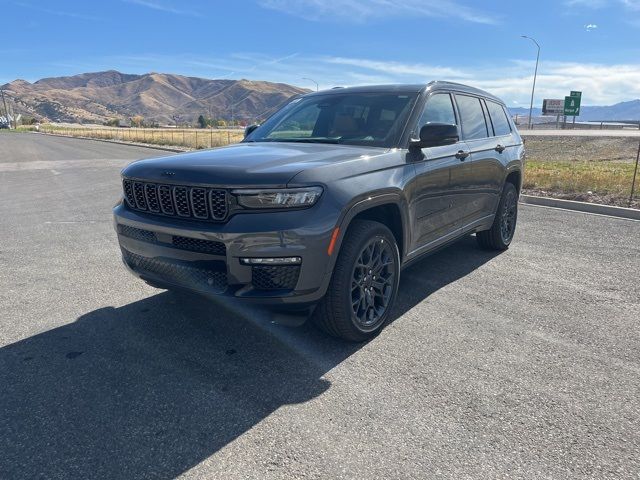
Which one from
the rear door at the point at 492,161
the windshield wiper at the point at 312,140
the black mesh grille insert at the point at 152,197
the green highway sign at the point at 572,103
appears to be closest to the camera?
the black mesh grille insert at the point at 152,197

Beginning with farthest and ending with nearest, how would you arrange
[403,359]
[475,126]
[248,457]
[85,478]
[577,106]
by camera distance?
[577,106] → [475,126] → [403,359] → [248,457] → [85,478]

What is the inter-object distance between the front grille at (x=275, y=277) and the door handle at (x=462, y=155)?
2.32 metres

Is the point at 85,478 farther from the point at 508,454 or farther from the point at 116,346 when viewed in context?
the point at 508,454

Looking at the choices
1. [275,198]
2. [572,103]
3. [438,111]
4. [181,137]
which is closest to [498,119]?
[438,111]

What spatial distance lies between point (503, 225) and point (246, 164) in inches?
151

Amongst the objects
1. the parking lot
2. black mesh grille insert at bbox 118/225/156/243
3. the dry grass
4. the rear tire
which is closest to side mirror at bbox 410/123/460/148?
the parking lot

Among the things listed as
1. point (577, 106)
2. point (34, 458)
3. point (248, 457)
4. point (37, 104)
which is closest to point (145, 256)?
point (34, 458)

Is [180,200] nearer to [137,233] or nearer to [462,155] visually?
[137,233]

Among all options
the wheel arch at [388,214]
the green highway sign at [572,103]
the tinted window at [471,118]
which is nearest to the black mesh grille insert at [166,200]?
the wheel arch at [388,214]

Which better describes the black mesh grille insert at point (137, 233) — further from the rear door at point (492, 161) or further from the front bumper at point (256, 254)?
the rear door at point (492, 161)

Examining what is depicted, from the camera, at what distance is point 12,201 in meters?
9.91

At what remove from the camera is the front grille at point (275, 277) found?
295cm

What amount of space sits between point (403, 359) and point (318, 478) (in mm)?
1271

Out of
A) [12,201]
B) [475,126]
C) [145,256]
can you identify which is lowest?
[12,201]
